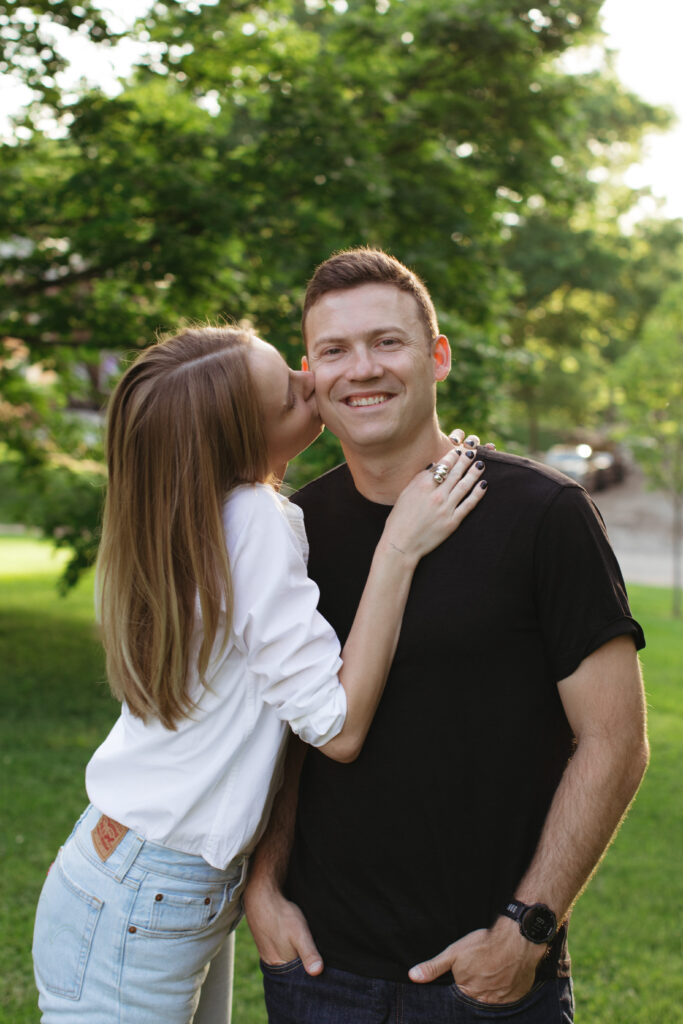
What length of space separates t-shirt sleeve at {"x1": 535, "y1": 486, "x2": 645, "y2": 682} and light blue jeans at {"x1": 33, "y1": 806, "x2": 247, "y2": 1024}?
91 cm

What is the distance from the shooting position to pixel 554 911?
197 cm

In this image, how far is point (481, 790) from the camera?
6.72 feet

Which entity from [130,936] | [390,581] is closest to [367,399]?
[390,581]

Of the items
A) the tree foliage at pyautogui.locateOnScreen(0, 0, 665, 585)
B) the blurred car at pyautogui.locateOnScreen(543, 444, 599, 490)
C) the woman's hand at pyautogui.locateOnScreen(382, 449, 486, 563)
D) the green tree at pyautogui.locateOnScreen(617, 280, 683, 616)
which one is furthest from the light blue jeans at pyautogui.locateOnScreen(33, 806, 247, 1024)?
the blurred car at pyautogui.locateOnScreen(543, 444, 599, 490)

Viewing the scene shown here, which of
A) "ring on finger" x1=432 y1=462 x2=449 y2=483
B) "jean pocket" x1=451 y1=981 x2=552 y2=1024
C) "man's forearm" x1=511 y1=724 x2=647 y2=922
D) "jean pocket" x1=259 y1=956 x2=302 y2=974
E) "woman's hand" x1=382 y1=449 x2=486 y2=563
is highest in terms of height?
"ring on finger" x1=432 y1=462 x2=449 y2=483

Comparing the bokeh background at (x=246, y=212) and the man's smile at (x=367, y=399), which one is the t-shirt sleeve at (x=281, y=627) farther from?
the bokeh background at (x=246, y=212)

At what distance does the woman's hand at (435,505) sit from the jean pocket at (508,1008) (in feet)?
3.04

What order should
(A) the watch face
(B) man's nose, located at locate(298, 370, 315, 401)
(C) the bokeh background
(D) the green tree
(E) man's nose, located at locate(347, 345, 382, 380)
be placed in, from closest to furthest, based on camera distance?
(A) the watch face → (E) man's nose, located at locate(347, 345, 382, 380) → (B) man's nose, located at locate(298, 370, 315, 401) → (C) the bokeh background → (D) the green tree

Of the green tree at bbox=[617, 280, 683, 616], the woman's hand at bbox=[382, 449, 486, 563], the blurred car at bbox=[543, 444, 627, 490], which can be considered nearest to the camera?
the woman's hand at bbox=[382, 449, 486, 563]

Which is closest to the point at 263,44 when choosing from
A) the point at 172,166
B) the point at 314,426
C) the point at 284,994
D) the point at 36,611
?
the point at 172,166

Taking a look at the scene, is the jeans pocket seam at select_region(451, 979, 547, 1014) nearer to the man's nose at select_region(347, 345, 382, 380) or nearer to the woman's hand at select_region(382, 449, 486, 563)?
the woman's hand at select_region(382, 449, 486, 563)

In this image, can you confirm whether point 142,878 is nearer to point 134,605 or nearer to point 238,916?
point 238,916

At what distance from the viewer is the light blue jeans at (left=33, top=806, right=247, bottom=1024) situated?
6.51ft

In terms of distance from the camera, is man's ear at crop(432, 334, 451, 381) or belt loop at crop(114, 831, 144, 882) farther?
man's ear at crop(432, 334, 451, 381)
